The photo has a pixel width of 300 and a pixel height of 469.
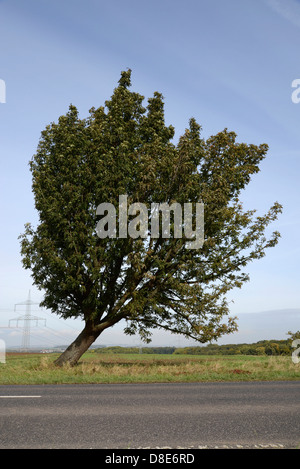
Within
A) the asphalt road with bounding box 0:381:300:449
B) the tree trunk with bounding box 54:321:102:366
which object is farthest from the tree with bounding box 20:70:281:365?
the asphalt road with bounding box 0:381:300:449

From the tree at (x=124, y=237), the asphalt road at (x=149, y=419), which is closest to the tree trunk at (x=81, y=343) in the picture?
the tree at (x=124, y=237)

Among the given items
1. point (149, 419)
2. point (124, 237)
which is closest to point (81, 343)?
point (124, 237)

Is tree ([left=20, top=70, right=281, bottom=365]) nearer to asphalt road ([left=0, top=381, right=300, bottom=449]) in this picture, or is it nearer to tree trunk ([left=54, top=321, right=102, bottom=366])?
tree trunk ([left=54, top=321, right=102, bottom=366])

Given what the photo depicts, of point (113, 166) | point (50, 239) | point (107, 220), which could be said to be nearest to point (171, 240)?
point (107, 220)

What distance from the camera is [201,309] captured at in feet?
59.8

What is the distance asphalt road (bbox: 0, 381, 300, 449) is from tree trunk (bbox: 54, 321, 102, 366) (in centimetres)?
1047

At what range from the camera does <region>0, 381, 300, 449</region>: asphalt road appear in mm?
5160

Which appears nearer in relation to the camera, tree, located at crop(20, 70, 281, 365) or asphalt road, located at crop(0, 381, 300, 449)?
asphalt road, located at crop(0, 381, 300, 449)

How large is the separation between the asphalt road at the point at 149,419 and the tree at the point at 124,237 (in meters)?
8.49

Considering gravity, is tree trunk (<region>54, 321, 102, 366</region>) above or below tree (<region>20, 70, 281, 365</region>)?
below

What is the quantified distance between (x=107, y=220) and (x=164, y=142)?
241 inches
